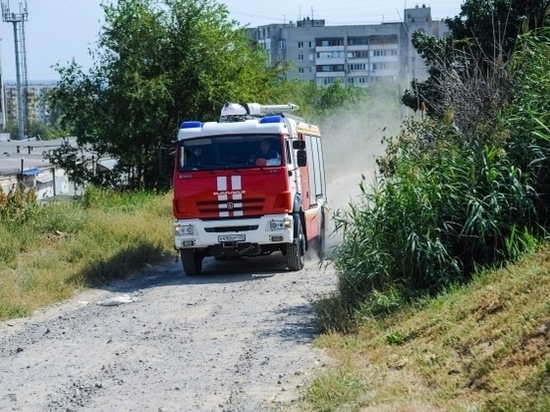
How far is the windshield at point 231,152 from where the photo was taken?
18344mm

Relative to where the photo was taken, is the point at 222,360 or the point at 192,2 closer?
the point at 222,360

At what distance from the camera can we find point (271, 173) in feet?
59.8

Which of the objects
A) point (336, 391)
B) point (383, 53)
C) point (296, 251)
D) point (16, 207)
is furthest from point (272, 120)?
point (383, 53)

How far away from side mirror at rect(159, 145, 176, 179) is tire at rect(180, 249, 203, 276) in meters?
1.55

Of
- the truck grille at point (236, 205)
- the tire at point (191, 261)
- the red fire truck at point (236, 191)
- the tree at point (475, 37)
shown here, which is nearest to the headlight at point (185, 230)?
the red fire truck at point (236, 191)

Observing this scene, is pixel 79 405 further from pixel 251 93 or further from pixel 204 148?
pixel 251 93

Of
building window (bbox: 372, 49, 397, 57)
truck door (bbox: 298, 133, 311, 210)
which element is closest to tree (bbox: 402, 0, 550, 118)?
truck door (bbox: 298, 133, 311, 210)

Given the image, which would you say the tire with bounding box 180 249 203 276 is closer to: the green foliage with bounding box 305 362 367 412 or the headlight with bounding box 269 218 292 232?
the headlight with bounding box 269 218 292 232

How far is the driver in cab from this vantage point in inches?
722

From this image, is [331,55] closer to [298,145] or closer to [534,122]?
[298,145]

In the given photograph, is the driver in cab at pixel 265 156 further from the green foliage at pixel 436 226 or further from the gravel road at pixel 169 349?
the green foliage at pixel 436 226

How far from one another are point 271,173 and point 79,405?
32.1 feet

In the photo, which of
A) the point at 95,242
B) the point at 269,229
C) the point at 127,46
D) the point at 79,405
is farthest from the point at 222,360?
the point at 127,46

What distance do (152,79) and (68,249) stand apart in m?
15.2
